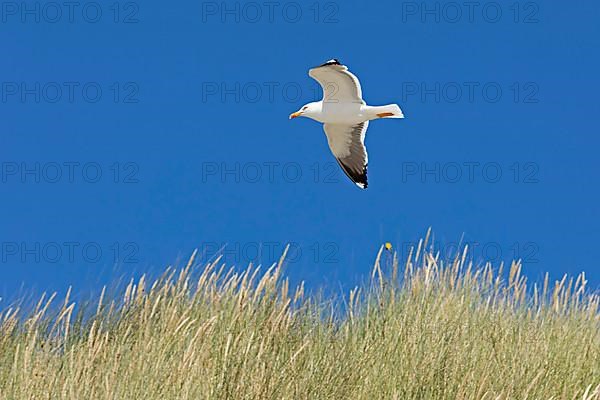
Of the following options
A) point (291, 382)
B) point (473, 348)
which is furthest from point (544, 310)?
point (291, 382)

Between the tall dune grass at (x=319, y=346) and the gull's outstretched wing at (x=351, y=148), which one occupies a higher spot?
the gull's outstretched wing at (x=351, y=148)

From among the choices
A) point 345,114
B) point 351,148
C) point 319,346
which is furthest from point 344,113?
point 319,346

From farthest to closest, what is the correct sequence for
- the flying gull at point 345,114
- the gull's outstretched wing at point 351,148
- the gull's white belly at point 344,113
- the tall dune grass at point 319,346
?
1. the gull's outstretched wing at point 351,148
2. the gull's white belly at point 344,113
3. the flying gull at point 345,114
4. the tall dune grass at point 319,346

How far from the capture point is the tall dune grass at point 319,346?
4.76 m

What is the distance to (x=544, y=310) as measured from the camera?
706 centimetres

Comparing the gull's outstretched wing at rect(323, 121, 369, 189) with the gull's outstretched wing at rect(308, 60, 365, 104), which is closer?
the gull's outstretched wing at rect(308, 60, 365, 104)

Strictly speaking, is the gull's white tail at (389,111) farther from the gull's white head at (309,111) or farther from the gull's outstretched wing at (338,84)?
the gull's white head at (309,111)

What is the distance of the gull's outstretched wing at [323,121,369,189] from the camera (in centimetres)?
805

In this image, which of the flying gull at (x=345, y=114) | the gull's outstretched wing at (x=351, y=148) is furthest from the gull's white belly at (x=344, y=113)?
the gull's outstretched wing at (x=351, y=148)

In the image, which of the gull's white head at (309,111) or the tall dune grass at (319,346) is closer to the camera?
the tall dune grass at (319,346)

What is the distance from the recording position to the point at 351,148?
8.15m

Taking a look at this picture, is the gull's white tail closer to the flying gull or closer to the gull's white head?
the flying gull

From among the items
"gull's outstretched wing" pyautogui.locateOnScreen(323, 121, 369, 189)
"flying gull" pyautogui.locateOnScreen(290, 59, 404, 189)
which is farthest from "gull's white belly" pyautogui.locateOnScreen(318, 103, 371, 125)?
"gull's outstretched wing" pyautogui.locateOnScreen(323, 121, 369, 189)

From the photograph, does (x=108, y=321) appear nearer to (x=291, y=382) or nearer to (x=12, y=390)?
(x=12, y=390)
